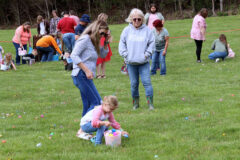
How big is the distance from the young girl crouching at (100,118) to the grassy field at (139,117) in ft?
0.78

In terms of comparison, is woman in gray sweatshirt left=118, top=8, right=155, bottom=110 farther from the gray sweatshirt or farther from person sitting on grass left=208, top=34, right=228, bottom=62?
person sitting on grass left=208, top=34, right=228, bottom=62

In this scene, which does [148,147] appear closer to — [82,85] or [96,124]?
[96,124]

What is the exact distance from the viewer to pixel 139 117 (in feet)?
23.5

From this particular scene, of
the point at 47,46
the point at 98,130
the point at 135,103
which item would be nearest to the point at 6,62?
the point at 47,46

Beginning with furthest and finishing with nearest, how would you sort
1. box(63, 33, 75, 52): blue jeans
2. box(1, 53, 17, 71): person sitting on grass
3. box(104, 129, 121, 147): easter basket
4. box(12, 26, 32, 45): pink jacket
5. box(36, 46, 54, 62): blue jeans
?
1. box(36, 46, 54, 62): blue jeans
2. box(12, 26, 32, 45): pink jacket
3. box(1, 53, 17, 71): person sitting on grass
4. box(63, 33, 75, 52): blue jeans
5. box(104, 129, 121, 147): easter basket

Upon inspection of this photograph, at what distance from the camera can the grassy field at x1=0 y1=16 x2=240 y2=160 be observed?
16.8 ft

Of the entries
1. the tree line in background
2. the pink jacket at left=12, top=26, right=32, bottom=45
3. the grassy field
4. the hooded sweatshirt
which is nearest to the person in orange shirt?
the pink jacket at left=12, top=26, right=32, bottom=45

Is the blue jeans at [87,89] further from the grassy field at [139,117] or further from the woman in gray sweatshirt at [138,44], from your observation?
the woman in gray sweatshirt at [138,44]

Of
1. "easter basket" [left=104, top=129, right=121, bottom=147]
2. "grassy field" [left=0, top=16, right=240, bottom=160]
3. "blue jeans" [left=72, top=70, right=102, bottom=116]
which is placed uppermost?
"blue jeans" [left=72, top=70, right=102, bottom=116]

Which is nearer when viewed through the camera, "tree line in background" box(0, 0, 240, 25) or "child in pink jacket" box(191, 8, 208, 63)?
"child in pink jacket" box(191, 8, 208, 63)

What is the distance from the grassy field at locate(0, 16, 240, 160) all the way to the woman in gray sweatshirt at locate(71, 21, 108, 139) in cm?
74

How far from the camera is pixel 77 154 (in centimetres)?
502

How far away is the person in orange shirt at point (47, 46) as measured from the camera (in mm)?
17462

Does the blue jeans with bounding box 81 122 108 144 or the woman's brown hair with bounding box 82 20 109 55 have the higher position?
the woman's brown hair with bounding box 82 20 109 55
